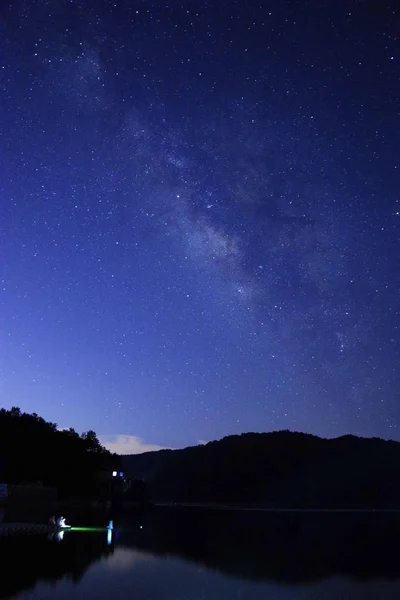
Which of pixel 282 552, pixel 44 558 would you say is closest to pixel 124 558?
pixel 44 558

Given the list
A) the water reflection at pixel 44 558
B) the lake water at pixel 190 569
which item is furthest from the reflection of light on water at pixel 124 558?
the water reflection at pixel 44 558

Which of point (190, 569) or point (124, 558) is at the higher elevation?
point (124, 558)

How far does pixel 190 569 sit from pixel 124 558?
4.24 metres

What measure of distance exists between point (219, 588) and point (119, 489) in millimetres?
108859

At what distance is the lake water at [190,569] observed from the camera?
23444 mm

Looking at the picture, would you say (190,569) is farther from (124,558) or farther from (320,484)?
(320,484)

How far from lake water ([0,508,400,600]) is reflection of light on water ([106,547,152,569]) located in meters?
0.06

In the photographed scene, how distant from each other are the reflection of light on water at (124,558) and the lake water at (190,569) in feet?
0.19

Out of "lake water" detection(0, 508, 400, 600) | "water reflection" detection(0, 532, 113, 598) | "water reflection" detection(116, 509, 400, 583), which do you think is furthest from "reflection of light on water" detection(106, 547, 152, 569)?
"water reflection" detection(116, 509, 400, 583)

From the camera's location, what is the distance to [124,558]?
110 ft

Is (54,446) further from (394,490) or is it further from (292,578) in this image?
(394,490)

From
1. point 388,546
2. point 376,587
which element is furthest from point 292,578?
point 388,546

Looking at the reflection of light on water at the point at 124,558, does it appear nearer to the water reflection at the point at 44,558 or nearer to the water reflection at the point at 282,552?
the water reflection at the point at 44,558

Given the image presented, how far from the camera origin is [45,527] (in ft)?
140
